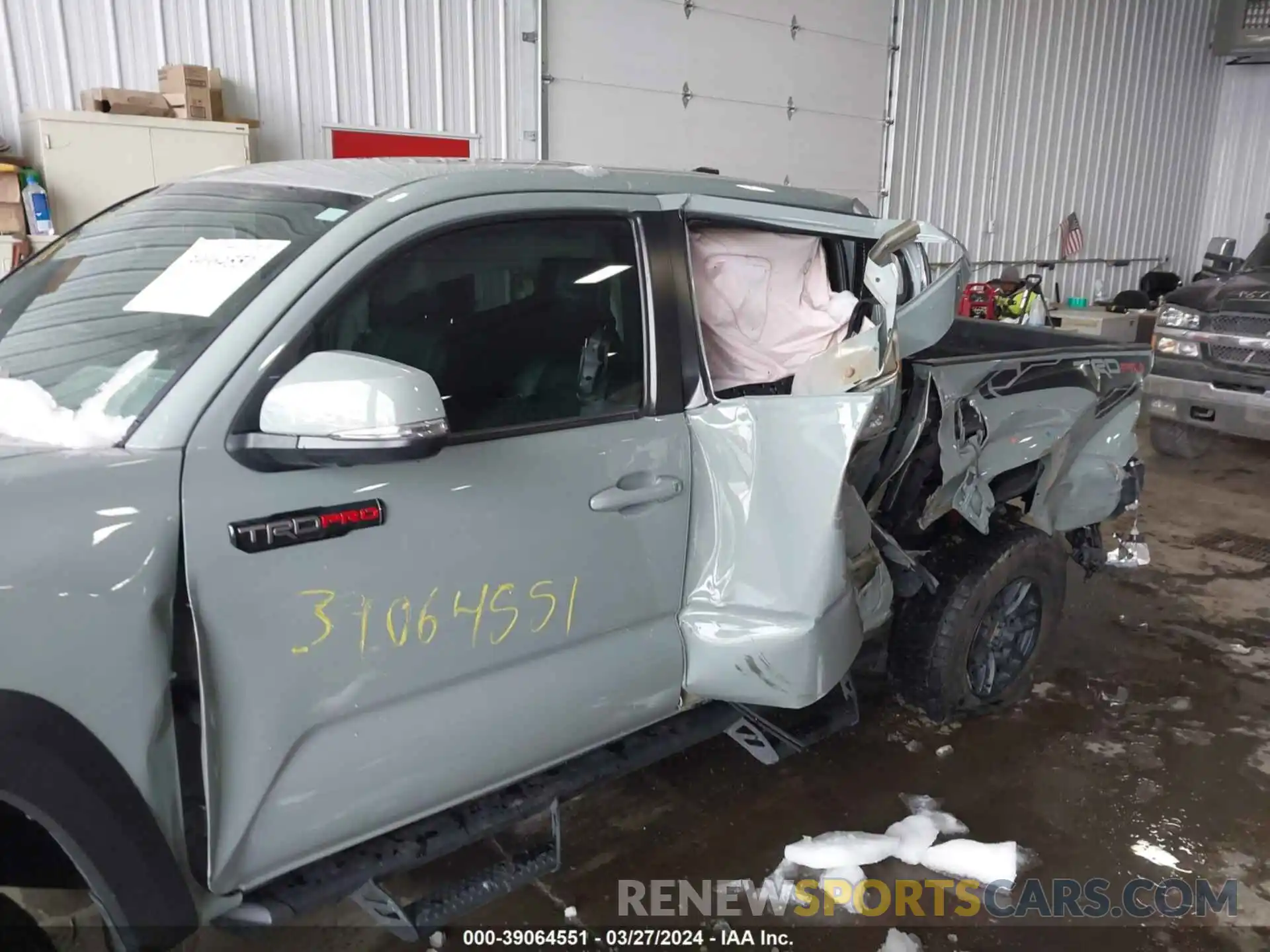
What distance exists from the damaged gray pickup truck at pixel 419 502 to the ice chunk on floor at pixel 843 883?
390mm

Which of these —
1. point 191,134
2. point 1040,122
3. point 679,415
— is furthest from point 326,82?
point 1040,122

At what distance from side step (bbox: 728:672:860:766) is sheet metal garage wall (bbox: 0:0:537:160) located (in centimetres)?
464

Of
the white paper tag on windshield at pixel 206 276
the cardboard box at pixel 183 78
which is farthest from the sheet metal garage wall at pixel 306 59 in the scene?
the white paper tag on windshield at pixel 206 276

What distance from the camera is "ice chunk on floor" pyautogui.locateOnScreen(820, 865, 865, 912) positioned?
2.60m

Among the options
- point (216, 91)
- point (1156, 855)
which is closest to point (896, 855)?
point (1156, 855)

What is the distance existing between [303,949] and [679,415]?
163 centimetres

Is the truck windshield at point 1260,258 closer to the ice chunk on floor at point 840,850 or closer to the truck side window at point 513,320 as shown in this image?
the ice chunk on floor at point 840,850

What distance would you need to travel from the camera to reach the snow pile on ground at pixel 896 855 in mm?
2676

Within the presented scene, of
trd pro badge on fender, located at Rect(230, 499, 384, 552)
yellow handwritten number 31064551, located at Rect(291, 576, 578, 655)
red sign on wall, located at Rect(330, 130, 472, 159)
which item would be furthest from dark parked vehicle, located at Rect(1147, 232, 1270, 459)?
trd pro badge on fender, located at Rect(230, 499, 384, 552)

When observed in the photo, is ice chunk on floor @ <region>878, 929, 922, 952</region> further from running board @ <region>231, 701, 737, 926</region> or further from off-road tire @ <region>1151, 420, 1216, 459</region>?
off-road tire @ <region>1151, 420, 1216, 459</region>

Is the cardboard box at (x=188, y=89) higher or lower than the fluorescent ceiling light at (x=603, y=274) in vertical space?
higher

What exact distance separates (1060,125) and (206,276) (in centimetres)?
1246

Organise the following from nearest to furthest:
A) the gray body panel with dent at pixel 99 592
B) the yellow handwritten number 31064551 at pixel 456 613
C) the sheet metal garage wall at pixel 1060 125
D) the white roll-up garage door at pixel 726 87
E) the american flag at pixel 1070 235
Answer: the gray body panel with dent at pixel 99 592 < the yellow handwritten number 31064551 at pixel 456 613 < the white roll-up garage door at pixel 726 87 < the sheet metal garage wall at pixel 1060 125 < the american flag at pixel 1070 235

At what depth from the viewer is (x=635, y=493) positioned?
227 centimetres
